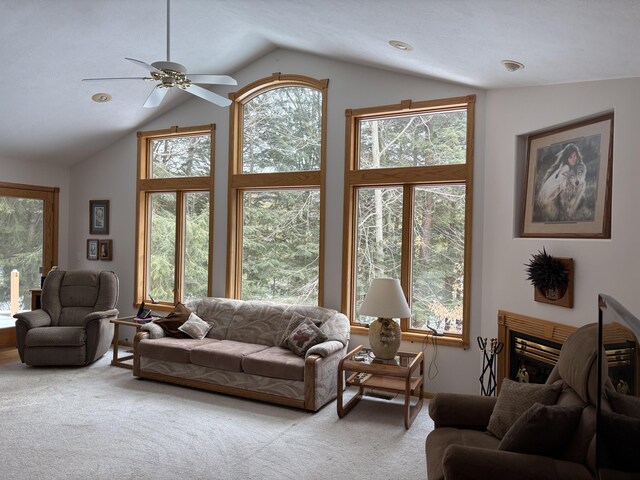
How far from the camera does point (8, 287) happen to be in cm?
660

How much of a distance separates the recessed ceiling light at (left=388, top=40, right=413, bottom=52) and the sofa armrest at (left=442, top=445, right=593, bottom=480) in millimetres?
3101

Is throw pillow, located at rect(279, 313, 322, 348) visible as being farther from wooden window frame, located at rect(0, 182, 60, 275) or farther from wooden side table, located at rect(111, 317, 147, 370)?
wooden window frame, located at rect(0, 182, 60, 275)

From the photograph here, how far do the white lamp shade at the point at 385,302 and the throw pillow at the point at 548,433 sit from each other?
200cm

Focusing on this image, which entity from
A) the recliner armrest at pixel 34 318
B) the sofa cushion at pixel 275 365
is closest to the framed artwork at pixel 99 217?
the recliner armrest at pixel 34 318

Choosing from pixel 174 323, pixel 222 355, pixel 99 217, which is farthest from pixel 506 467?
pixel 99 217

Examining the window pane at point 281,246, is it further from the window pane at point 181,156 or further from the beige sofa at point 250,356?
Result: the window pane at point 181,156

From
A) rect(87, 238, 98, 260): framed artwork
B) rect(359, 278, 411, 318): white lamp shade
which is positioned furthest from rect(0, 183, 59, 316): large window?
rect(359, 278, 411, 318): white lamp shade

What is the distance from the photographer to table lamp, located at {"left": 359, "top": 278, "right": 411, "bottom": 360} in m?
4.25

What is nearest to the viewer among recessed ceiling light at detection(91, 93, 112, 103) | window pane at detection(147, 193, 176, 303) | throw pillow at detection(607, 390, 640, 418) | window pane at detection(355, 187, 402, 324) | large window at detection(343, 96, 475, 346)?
throw pillow at detection(607, 390, 640, 418)

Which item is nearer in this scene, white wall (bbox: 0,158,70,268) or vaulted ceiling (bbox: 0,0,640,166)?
vaulted ceiling (bbox: 0,0,640,166)

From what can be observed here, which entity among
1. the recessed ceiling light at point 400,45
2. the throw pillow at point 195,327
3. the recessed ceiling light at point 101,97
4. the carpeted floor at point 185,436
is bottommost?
the carpeted floor at point 185,436

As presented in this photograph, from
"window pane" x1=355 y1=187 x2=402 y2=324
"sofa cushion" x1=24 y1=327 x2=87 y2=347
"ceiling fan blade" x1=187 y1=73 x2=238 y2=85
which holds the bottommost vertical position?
"sofa cushion" x1=24 y1=327 x2=87 y2=347

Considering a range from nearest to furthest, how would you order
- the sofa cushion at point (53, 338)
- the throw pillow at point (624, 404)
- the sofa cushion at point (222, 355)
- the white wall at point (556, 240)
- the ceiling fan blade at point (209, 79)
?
1. the throw pillow at point (624, 404)
2. the white wall at point (556, 240)
3. the ceiling fan blade at point (209, 79)
4. the sofa cushion at point (222, 355)
5. the sofa cushion at point (53, 338)

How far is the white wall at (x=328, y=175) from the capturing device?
468 centimetres
